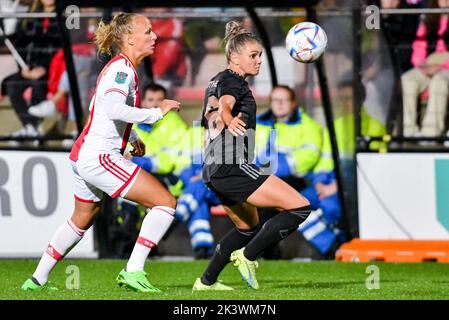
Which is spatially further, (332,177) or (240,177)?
(332,177)

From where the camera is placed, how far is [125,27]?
892 cm

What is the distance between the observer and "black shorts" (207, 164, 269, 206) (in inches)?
342

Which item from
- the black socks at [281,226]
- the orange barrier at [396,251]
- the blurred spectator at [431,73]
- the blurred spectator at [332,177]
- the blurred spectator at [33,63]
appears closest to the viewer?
the black socks at [281,226]

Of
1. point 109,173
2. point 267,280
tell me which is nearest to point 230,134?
point 109,173

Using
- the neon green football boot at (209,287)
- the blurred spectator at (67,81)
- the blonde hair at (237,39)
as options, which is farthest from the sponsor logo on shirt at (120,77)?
the blurred spectator at (67,81)

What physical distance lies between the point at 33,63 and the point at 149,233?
5431 millimetres

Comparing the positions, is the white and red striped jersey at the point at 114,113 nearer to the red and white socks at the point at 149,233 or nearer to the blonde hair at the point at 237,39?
the red and white socks at the point at 149,233

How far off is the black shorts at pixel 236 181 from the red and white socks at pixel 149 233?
39 cm

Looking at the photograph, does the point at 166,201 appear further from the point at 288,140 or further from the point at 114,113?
the point at 288,140

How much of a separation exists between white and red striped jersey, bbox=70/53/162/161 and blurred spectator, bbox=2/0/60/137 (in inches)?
195

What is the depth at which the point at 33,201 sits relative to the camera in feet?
43.9

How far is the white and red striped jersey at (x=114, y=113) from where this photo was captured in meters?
8.57

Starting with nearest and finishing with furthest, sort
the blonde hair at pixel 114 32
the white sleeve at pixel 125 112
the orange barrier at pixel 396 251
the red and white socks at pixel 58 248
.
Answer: the white sleeve at pixel 125 112, the blonde hair at pixel 114 32, the red and white socks at pixel 58 248, the orange barrier at pixel 396 251

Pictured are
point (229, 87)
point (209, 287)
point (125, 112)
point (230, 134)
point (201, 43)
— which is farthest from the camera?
point (201, 43)
